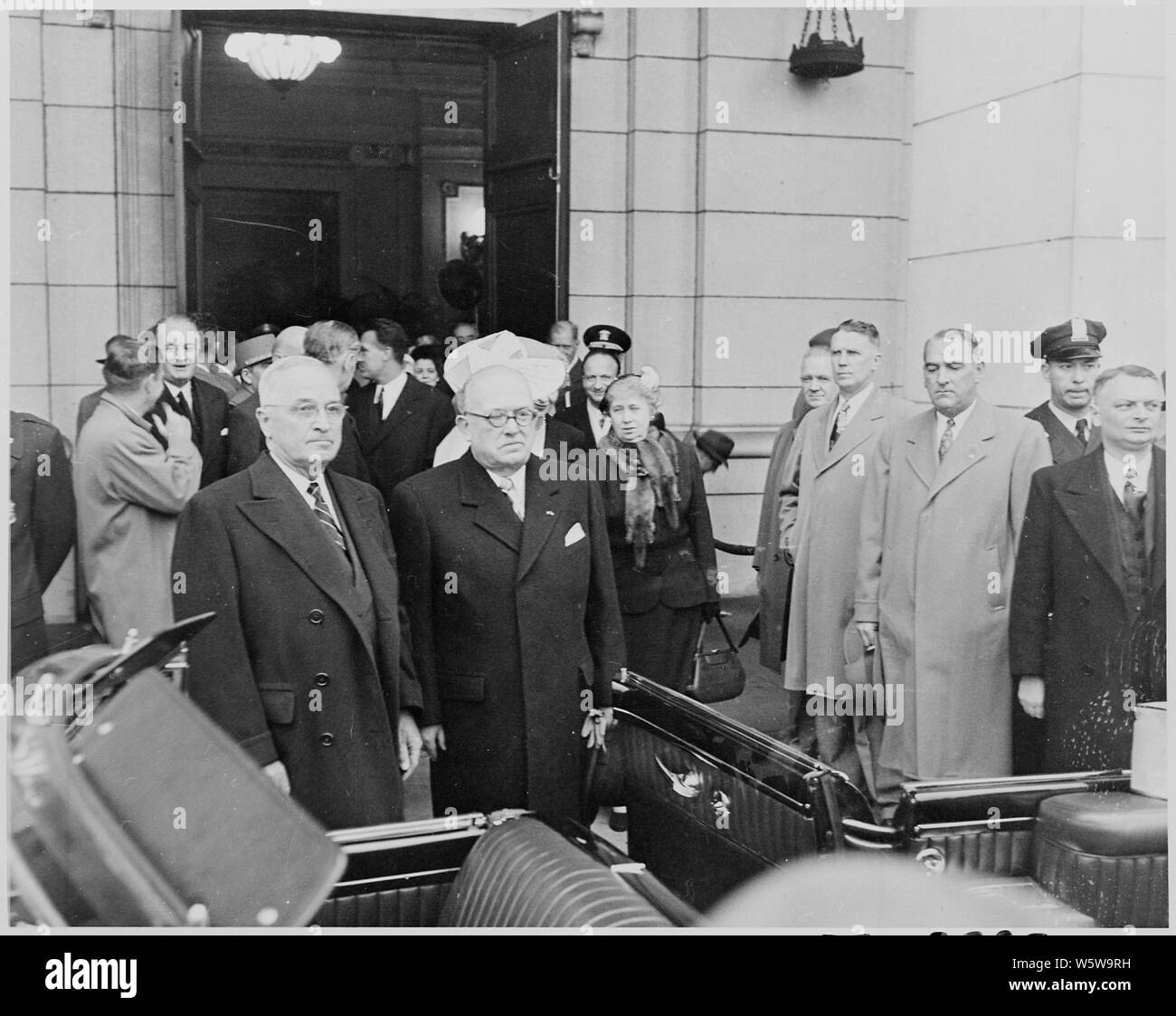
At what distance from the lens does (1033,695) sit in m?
3.46

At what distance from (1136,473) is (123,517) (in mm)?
2714

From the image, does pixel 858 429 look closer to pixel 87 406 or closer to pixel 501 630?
pixel 501 630

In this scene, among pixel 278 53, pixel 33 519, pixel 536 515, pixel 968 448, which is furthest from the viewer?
pixel 278 53

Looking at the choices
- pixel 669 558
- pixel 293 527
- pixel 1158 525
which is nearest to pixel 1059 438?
pixel 1158 525

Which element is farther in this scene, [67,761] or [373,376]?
[373,376]

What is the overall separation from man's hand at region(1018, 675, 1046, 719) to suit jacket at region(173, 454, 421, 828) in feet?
5.40

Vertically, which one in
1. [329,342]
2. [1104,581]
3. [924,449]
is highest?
[329,342]

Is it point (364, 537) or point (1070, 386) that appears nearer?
point (364, 537)

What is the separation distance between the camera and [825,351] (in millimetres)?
4555

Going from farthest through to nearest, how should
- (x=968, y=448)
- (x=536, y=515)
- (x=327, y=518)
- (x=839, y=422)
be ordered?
(x=839, y=422)
(x=968, y=448)
(x=536, y=515)
(x=327, y=518)

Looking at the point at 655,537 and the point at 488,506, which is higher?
the point at 488,506

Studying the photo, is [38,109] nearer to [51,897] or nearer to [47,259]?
[47,259]
